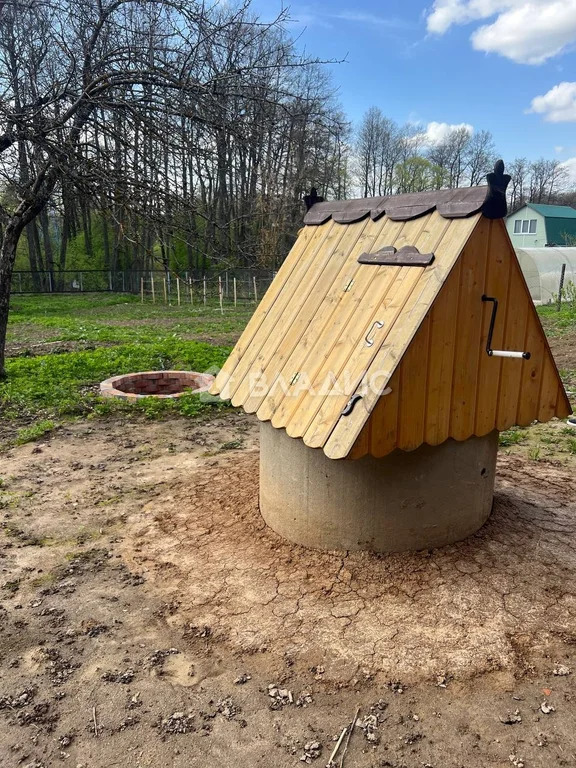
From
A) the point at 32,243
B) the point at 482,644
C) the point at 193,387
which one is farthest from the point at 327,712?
the point at 32,243

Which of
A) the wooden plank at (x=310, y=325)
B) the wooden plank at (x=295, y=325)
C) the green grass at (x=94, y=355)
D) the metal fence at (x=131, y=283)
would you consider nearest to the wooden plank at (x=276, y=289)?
the wooden plank at (x=295, y=325)

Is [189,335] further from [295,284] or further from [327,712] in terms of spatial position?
[327,712]

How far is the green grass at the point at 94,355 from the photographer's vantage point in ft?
24.2

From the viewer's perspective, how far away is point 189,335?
13727 millimetres

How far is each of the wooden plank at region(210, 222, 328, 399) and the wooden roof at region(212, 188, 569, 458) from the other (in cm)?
22

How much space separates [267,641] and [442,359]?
1.78m

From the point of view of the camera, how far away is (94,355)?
33.5ft

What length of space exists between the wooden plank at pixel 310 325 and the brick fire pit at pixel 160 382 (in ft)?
15.5

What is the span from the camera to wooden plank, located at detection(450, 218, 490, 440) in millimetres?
3121

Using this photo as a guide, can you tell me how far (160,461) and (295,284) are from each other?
255 cm

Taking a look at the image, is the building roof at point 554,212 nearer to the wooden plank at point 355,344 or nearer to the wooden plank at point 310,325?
the wooden plank at point 310,325

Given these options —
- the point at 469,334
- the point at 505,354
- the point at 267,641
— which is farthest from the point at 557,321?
the point at 267,641

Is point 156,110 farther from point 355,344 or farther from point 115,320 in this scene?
point 115,320

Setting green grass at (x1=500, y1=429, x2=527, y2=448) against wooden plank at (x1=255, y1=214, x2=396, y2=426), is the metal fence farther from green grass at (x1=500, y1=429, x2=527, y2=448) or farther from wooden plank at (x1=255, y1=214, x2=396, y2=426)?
wooden plank at (x1=255, y1=214, x2=396, y2=426)
